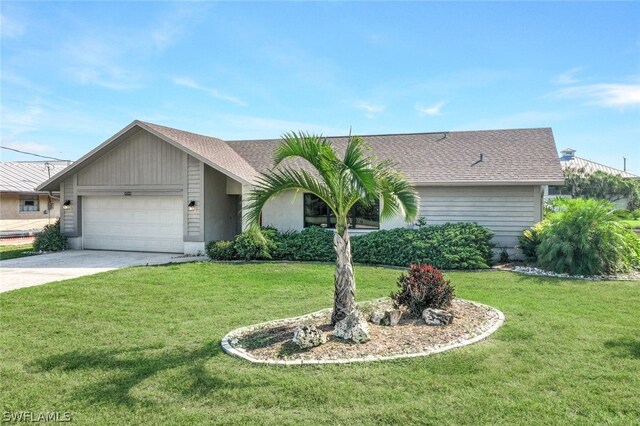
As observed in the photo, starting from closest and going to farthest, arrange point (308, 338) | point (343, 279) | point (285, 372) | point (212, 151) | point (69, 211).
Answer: point (285, 372) < point (308, 338) < point (343, 279) < point (212, 151) < point (69, 211)

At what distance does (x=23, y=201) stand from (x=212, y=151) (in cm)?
1664

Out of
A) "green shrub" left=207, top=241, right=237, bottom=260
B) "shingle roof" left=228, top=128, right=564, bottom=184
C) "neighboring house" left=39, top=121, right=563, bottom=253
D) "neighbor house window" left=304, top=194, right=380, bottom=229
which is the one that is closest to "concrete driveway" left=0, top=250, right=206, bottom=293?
"green shrub" left=207, top=241, right=237, bottom=260

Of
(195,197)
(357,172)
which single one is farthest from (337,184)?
(195,197)

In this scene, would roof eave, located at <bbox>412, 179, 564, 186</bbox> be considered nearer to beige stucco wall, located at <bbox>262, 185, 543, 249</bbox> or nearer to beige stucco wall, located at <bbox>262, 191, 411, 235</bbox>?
beige stucco wall, located at <bbox>262, 185, 543, 249</bbox>

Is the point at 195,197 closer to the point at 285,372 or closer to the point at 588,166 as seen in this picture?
the point at 285,372

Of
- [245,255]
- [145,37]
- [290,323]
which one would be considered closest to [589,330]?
[290,323]

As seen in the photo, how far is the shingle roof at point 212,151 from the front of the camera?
14.7 m

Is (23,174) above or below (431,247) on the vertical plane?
above

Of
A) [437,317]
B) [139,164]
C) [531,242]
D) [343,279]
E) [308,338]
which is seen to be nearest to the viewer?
[308,338]

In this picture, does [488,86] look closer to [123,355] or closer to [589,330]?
[589,330]

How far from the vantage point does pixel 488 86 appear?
15688 millimetres

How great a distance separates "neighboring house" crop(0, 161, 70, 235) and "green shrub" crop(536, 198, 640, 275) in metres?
24.3

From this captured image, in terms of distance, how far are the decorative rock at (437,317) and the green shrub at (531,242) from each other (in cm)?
806

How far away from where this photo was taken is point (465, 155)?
16.2m
